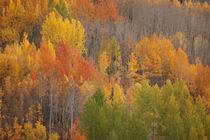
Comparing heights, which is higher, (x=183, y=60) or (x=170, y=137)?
(x=183, y=60)

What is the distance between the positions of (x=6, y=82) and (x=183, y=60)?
113ft

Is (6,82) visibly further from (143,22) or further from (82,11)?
(143,22)

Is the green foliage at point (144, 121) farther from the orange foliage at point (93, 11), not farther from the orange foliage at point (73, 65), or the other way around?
the orange foliage at point (93, 11)

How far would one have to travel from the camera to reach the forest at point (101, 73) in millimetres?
34875

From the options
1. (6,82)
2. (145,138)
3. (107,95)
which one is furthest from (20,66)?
(145,138)

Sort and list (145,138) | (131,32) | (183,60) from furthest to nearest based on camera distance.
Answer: (131,32)
(183,60)
(145,138)

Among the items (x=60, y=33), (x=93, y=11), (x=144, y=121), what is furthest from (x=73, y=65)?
(x=93, y=11)

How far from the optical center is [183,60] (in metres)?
58.9

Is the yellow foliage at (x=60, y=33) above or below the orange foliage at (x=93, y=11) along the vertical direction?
below

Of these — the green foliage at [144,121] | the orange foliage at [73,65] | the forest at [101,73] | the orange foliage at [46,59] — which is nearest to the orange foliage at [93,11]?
the forest at [101,73]

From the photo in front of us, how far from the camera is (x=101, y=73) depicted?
51.2m

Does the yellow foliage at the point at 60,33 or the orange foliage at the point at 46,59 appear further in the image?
the yellow foliage at the point at 60,33

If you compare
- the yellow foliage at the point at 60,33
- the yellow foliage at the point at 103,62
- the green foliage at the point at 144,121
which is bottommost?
the green foliage at the point at 144,121

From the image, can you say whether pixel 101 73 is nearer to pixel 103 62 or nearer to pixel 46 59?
pixel 103 62
